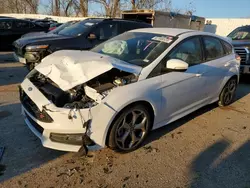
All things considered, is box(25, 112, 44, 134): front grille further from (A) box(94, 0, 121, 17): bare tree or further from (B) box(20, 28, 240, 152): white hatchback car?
(A) box(94, 0, 121, 17): bare tree

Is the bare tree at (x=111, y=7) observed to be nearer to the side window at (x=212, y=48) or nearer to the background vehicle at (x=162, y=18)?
the background vehicle at (x=162, y=18)

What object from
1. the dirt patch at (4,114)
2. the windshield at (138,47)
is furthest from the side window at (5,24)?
the windshield at (138,47)

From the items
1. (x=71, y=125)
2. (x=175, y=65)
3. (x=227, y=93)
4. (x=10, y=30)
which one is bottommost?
(x=227, y=93)

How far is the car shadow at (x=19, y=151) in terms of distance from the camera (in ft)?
9.56

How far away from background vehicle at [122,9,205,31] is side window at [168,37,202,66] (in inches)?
379

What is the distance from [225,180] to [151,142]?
1.14m

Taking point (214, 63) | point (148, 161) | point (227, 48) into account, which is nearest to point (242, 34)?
point (227, 48)

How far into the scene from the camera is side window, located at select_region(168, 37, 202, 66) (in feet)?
12.3

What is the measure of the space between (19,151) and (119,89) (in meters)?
1.60

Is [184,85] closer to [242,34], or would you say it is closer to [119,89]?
[119,89]

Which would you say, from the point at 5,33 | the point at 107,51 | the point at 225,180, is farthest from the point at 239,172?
the point at 5,33

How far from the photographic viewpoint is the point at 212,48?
15.0 feet

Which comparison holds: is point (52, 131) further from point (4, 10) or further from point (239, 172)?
point (4, 10)

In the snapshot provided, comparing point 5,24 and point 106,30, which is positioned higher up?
point 106,30
